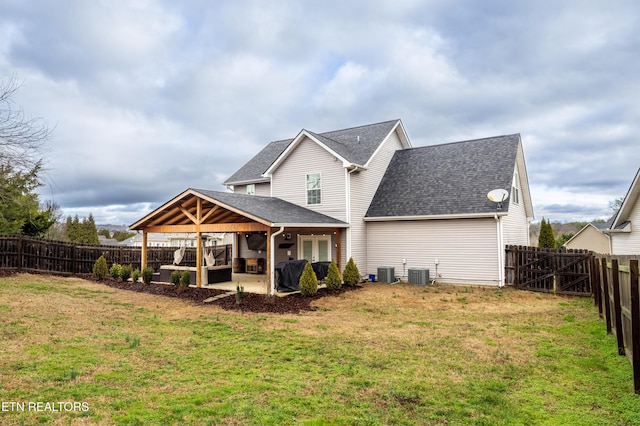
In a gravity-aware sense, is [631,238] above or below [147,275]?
above

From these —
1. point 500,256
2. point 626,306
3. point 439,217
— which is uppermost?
point 439,217

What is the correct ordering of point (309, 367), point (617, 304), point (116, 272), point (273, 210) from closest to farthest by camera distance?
1. point (309, 367)
2. point (617, 304)
3. point (273, 210)
4. point (116, 272)

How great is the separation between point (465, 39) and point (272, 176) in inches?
400

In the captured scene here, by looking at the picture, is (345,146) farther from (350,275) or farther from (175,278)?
(175,278)

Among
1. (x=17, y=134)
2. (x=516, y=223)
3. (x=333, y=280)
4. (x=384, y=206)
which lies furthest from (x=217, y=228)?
(x=516, y=223)

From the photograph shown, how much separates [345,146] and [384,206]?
381 centimetres

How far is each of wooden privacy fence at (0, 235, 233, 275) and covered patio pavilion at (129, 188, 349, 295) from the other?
387cm

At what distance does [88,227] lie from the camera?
51094 mm

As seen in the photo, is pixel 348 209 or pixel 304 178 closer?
pixel 348 209

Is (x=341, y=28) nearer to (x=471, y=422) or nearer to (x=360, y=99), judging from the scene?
(x=360, y=99)

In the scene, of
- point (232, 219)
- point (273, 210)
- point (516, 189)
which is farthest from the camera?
point (516, 189)

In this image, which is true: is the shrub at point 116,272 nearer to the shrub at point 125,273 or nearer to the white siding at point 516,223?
the shrub at point 125,273

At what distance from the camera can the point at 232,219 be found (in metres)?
14.7

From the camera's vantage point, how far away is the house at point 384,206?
14359mm
